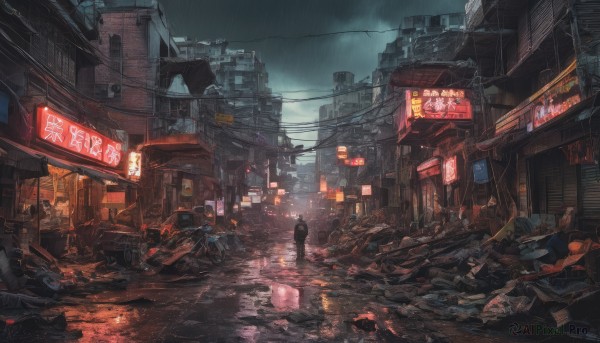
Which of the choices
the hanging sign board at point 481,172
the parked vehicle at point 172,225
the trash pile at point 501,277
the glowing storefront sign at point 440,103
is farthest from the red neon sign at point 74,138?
the hanging sign board at point 481,172

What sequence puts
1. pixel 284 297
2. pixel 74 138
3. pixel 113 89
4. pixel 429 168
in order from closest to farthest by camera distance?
pixel 284 297
pixel 74 138
pixel 429 168
pixel 113 89

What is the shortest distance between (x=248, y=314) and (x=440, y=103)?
1410cm

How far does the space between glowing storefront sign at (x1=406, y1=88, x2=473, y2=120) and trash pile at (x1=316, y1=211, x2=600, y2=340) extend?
5.12m

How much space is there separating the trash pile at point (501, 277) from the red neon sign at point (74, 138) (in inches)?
453

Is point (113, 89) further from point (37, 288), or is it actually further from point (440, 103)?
point (440, 103)

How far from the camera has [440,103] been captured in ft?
63.4

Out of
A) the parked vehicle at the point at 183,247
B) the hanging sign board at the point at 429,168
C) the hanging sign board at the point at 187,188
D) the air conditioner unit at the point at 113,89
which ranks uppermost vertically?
the air conditioner unit at the point at 113,89

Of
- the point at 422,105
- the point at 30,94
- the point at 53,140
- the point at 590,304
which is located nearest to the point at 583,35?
the point at 422,105

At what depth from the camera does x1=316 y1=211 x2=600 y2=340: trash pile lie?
26.3 ft

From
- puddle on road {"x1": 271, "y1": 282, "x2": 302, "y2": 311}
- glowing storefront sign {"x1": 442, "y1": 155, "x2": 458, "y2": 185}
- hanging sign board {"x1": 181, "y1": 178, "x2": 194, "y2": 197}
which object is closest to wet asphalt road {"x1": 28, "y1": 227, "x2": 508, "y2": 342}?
Result: puddle on road {"x1": 271, "y1": 282, "x2": 302, "y2": 311}

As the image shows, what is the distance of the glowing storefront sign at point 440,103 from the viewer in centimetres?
1923

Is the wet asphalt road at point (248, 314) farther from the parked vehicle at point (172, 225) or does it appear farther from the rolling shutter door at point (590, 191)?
the parked vehicle at point (172, 225)

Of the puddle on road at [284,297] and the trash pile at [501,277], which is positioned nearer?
the trash pile at [501,277]

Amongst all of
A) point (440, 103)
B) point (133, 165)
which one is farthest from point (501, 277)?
point (133, 165)
